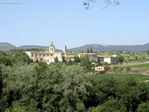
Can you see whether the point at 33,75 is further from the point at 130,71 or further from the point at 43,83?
the point at 130,71

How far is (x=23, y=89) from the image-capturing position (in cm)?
2698

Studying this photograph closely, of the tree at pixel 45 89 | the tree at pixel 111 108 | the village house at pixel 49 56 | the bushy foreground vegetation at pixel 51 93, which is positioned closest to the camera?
the tree at pixel 111 108

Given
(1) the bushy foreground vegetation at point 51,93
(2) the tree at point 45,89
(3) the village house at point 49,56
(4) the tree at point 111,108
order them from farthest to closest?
(3) the village house at point 49,56 < (2) the tree at point 45,89 < (1) the bushy foreground vegetation at point 51,93 < (4) the tree at point 111,108

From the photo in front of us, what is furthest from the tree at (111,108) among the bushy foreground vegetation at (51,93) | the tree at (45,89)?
the tree at (45,89)

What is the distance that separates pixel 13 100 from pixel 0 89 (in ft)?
5.78

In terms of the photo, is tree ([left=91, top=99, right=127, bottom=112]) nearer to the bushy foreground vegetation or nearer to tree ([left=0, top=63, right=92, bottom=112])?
the bushy foreground vegetation

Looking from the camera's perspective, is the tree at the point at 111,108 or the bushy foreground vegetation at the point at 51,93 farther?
the bushy foreground vegetation at the point at 51,93

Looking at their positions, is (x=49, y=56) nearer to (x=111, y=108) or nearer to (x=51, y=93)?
(x=51, y=93)

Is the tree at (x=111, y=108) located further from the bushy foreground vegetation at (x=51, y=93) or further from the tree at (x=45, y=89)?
the tree at (x=45, y=89)

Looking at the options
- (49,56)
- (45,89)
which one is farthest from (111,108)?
(49,56)

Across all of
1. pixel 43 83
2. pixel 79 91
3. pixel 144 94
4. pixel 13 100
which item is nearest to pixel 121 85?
pixel 144 94

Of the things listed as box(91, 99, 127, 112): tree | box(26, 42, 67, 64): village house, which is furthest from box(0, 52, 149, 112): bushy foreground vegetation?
box(26, 42, 67, 64): village house

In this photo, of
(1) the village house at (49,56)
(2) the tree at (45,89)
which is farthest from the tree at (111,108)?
(1) the village house at (49,56)

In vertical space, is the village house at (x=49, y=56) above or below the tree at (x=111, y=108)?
above
